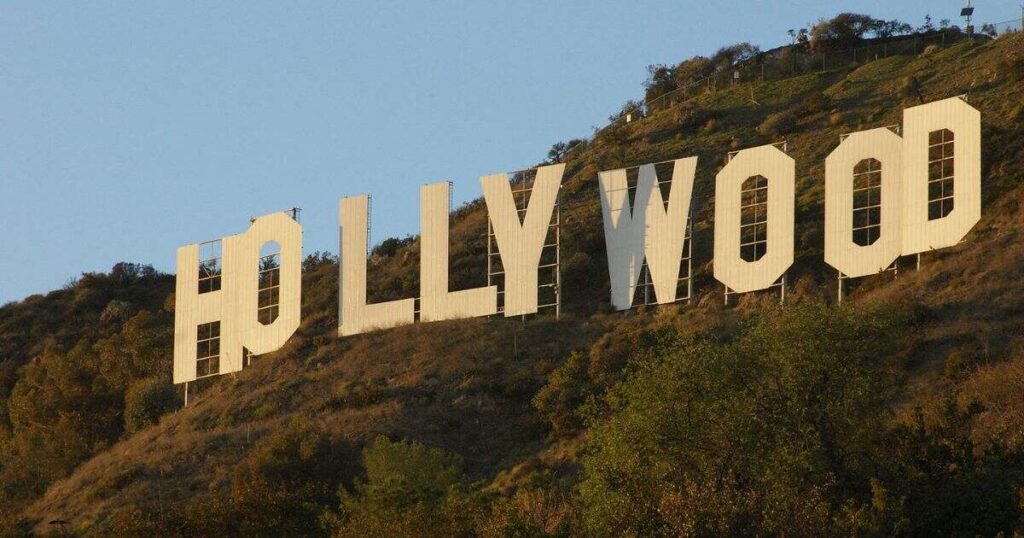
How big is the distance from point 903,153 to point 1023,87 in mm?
17381

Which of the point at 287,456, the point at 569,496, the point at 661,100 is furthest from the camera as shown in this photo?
the point at 661,100

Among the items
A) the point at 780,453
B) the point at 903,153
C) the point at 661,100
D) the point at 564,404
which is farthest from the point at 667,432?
the point at 661,100

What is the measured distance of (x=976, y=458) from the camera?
36.6 meters

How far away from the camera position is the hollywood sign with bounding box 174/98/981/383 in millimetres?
51312

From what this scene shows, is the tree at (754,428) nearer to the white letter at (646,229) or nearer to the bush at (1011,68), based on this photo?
the white letter at (646,229)

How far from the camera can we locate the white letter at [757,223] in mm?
52688

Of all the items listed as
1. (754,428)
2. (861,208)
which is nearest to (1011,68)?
(861,208)

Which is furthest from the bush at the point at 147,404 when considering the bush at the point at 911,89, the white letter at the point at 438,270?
the bush at the point at 911,89

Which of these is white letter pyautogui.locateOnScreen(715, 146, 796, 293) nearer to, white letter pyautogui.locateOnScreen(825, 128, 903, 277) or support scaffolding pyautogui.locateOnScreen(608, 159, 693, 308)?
support scaffolding pyautogui.locateOnScreen(608, 159, 693, 308)

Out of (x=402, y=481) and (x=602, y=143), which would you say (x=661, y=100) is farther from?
(x=402, y=481)

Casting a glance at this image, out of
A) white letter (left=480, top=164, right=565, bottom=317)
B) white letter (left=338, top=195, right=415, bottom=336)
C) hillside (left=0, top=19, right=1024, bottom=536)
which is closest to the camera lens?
hillside (left=0, top=19, right=1024, bottom=536)

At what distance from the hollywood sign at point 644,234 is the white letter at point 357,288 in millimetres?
45

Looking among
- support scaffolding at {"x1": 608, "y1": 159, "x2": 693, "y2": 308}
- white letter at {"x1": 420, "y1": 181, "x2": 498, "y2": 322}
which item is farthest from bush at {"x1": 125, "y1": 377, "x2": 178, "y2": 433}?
support scaffolding at {"x1": 608, "y1": 159, "x2": 693, "y2": 308}

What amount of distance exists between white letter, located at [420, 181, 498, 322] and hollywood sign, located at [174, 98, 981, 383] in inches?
1.7
